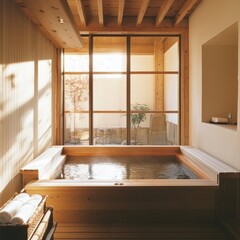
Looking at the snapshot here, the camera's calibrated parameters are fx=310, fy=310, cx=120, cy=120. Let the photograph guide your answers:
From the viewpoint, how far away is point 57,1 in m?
2.91

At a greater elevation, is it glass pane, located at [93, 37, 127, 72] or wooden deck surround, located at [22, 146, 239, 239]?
glass pane, located at [93, 37, 127, 72]

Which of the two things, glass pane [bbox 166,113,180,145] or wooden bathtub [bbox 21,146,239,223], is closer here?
wooden bathtub [bbox 21,146,239,223]

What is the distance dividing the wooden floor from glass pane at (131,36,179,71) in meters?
3.75

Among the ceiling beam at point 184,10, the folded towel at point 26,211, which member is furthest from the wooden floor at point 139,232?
the ceiling beam at point 184,10

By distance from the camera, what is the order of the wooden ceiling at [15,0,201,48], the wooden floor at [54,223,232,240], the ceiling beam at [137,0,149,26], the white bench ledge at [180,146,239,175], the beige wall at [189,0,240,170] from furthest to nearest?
the ceiling beam at [137,0,149,26] < the wooden ceiling at [15,0,201,48] < the beige wall at [189,0,240,170] < the white bench ledge at [180,146,239,175] < the wooden floor at [54,223,232,240]

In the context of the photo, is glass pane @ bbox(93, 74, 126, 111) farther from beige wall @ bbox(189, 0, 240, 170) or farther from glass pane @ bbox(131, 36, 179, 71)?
beige wall @ bbox(189, 0, 240, 170)

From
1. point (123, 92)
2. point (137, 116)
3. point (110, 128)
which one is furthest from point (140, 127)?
point (123, 92)

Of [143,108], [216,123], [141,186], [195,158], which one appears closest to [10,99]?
[141,186]

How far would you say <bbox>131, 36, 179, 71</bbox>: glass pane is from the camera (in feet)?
19.7

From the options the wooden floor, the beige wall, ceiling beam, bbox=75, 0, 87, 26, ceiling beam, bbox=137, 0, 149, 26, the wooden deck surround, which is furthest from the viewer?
ceiling beam, bbox=75, 0, 87, 26

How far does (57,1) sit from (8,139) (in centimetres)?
141

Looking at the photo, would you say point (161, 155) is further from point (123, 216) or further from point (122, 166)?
point (123, 216)

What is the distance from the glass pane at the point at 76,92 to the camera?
604 cm

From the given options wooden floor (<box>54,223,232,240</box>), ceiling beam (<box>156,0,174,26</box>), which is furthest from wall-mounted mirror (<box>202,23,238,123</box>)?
wooden floor (<box>54,223,232,240</box>)
